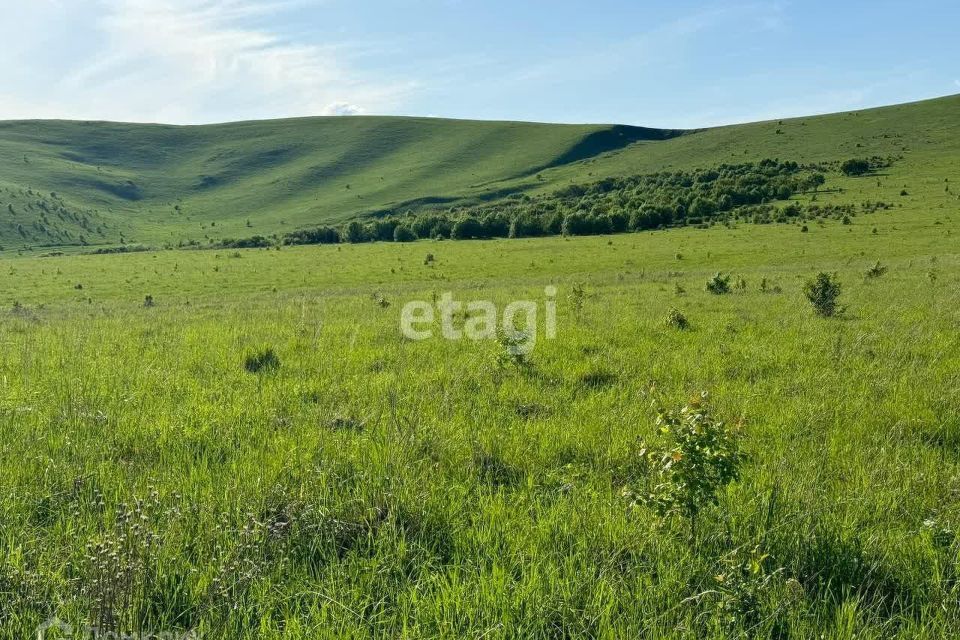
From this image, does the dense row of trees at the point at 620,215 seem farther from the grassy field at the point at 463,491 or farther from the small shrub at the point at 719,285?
the grassy field at the point at 463,491

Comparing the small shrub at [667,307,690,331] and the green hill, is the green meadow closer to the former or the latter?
the small shrub at [667,307,690,331]

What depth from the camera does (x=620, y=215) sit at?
8125 centimetres

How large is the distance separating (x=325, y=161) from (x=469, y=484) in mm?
163774

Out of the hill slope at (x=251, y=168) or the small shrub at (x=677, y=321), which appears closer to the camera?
the small shrub at (x=677, y=321)

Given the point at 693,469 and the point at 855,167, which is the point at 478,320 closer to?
the point at 693,469

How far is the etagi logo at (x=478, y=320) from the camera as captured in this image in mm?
12561

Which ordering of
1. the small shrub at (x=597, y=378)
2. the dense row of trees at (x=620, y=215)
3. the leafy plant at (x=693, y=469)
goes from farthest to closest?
the dense row of trees at (x=620, y=215)
the small shrub at (x=597, y=378)
the leafy plant at (x=693, y=469)

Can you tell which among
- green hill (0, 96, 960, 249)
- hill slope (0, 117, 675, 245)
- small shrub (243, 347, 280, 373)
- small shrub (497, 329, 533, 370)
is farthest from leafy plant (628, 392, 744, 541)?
hill slope (0, 117, 675, 245)

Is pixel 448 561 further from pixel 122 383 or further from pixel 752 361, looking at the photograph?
pixel 752 361

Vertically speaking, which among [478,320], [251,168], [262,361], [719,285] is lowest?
[478,320]

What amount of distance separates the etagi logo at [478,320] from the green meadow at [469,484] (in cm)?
63

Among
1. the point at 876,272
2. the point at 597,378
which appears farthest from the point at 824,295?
the point at 876,272

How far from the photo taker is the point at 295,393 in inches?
307

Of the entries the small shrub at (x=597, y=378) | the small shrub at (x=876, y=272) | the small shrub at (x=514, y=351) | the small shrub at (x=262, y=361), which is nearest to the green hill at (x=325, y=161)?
the small shrub at (x=876, y=272)
